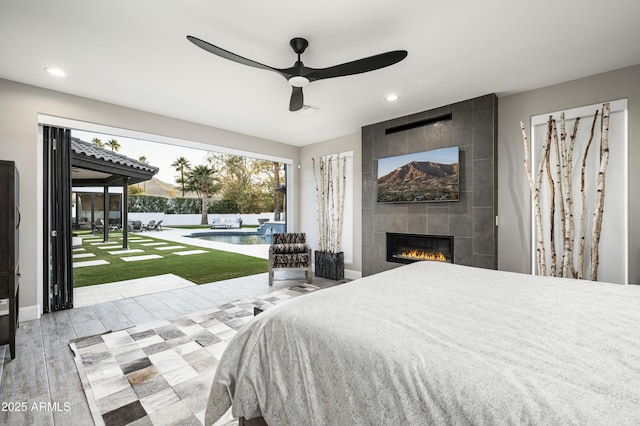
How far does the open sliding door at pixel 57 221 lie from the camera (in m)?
3.45

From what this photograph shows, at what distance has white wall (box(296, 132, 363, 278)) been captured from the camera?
525 centimetres

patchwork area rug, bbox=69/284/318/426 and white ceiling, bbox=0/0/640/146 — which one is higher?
white ceiling, bbox=0/0/640/146

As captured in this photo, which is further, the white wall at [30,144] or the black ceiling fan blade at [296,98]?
the white wall at [30,144]

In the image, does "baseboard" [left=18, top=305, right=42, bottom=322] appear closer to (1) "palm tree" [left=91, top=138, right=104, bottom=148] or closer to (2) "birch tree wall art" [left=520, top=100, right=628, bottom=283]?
(2) "birch tree wall art" [left=520, top=100, right=628, bottom=283]

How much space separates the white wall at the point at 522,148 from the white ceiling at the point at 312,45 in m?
0.15

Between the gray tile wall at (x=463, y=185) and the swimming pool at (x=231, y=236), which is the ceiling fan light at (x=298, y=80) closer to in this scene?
the gray tile wall at (x=463, y=185)

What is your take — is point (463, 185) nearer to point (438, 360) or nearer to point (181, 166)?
point (438, 360)

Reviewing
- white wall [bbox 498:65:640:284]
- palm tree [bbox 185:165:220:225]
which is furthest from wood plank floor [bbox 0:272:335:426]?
palm tree [bbox 185:165:220:225]

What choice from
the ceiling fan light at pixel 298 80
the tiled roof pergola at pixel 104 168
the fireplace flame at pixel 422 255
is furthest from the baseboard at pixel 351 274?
the tiled roof pergola at pixel 104 168

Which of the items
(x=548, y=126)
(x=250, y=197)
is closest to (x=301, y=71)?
(x=548, y=126)

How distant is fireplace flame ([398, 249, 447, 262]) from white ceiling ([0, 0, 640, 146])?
2102mm

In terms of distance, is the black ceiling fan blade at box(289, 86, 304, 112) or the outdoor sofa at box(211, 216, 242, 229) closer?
the black ceiling fan blade at box(289, 86, 304, 112)

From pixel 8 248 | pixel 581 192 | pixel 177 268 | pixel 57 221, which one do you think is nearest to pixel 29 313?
pixel 57 221

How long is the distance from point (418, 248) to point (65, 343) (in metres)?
4.25
